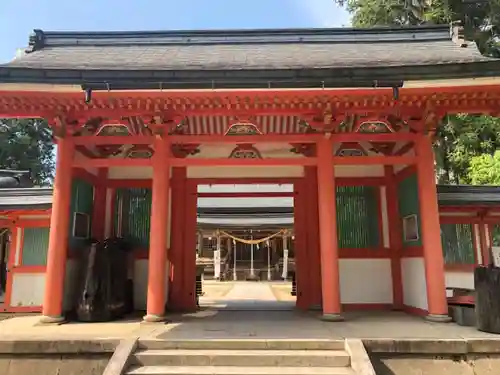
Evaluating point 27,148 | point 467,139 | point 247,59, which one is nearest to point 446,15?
point 467,139

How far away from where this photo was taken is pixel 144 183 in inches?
359

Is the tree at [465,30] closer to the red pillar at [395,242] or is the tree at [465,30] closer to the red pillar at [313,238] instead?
the red pillar at [395,242]

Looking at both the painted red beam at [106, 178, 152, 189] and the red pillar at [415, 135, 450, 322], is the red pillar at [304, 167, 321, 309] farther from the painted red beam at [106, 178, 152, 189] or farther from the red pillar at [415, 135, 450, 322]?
the painted red beam at [106, 178, 152, 189]


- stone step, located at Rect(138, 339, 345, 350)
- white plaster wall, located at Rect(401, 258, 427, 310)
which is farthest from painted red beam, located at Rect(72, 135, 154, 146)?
white plaster wall, located at Rect(401, 258, 427, 310)

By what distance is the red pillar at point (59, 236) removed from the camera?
6.97 meters

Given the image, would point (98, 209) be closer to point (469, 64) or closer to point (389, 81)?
point (389, 81)

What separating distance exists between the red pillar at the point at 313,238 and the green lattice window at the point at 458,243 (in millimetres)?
2972

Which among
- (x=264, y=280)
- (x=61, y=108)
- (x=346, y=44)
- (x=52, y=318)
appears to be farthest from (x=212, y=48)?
(x=264, y=280)

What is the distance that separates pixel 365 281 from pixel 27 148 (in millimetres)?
27336

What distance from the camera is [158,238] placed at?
7070 mm

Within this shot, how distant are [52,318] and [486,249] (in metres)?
9.22

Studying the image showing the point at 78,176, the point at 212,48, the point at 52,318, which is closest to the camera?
the point at 52,318

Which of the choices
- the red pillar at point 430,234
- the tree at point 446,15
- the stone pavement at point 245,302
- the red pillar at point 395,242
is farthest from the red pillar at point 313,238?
the tree at point 446,15

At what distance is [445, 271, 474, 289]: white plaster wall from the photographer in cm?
895
